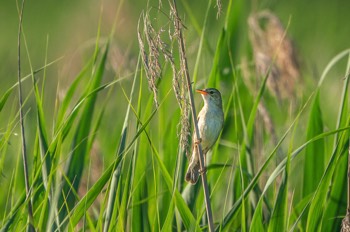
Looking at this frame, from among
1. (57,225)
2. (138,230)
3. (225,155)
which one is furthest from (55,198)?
(225,155)

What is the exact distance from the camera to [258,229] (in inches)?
134

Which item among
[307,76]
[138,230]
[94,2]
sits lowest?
[138,230]

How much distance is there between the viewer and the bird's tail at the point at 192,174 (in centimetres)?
374

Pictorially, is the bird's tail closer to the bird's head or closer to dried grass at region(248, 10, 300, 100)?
the bird's head

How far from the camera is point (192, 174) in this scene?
148 inches

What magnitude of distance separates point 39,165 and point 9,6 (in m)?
9.41

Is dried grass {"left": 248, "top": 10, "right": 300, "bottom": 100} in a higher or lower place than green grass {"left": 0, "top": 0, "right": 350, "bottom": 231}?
higher

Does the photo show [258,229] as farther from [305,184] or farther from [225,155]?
[225,155]

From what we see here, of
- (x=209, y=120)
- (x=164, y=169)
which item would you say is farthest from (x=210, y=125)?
(x=164, y=169)

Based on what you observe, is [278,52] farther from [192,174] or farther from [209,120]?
[192,174]

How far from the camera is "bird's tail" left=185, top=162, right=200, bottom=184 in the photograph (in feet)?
12.3

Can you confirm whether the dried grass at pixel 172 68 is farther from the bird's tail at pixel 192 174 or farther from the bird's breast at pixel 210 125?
the bird's breast at pixel 210 125

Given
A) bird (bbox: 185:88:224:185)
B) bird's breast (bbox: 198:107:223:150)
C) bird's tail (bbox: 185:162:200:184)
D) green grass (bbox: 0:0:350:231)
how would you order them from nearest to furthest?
1. green grass (bbox: 0:0:350:231)
2. bird's tail (bbox: 185:162:200:184)
3. bird (bbox: 185:88:224:185)
4. bird's breast (bbox: 198:107:223:150)

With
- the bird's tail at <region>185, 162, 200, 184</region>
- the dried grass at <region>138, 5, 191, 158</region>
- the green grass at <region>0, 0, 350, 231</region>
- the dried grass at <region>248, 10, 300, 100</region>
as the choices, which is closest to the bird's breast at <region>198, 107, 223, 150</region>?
the green grass at <region>0, 0, 350, 231</region>
